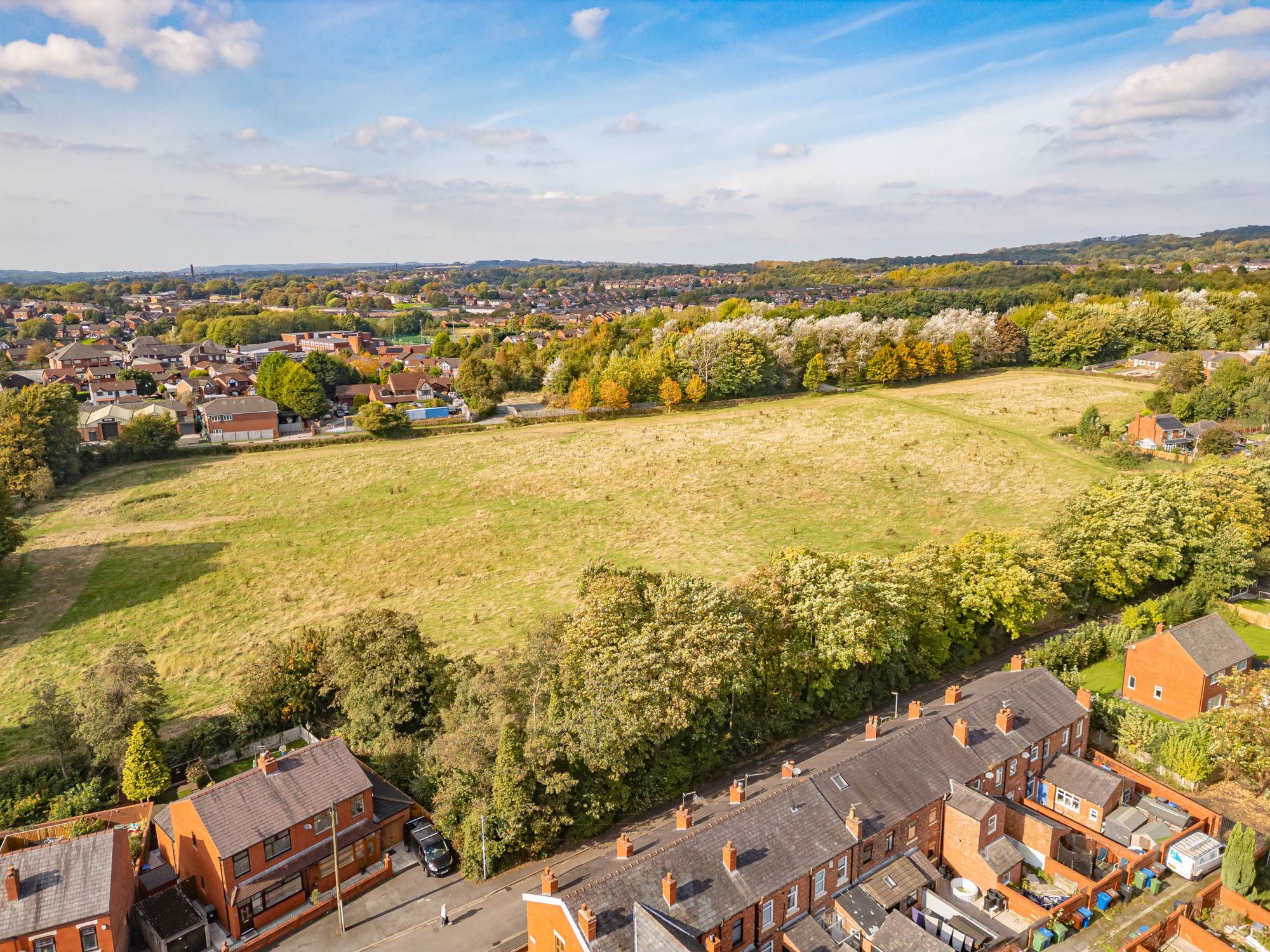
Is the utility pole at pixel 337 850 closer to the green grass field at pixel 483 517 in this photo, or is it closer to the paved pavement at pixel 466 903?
the paved pavement at pixel 466 903

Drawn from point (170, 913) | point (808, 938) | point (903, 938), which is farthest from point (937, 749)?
point (170, 913)

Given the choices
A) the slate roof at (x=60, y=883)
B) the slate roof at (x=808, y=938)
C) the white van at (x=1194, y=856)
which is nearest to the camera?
the slate roof at (x=60, y=883)

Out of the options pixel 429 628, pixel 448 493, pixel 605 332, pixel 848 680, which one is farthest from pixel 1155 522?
pixel 605 332

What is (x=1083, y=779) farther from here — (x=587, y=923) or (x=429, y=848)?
(x=429, y=848)

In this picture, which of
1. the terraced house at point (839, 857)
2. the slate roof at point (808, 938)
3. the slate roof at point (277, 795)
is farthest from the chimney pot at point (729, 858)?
the slate roof at point (277, 795)

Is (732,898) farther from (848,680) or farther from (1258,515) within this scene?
(1258,515)

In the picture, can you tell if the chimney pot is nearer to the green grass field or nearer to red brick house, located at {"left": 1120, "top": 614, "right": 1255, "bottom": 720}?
the green grass field

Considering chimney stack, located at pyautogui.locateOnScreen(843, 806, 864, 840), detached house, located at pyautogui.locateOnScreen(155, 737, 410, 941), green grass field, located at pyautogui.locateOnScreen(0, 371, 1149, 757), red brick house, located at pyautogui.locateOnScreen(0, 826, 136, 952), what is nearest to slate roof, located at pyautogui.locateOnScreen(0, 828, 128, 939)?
red brick house, located at pyautogui.locateOnScreen(0, 826, 136, 952)
